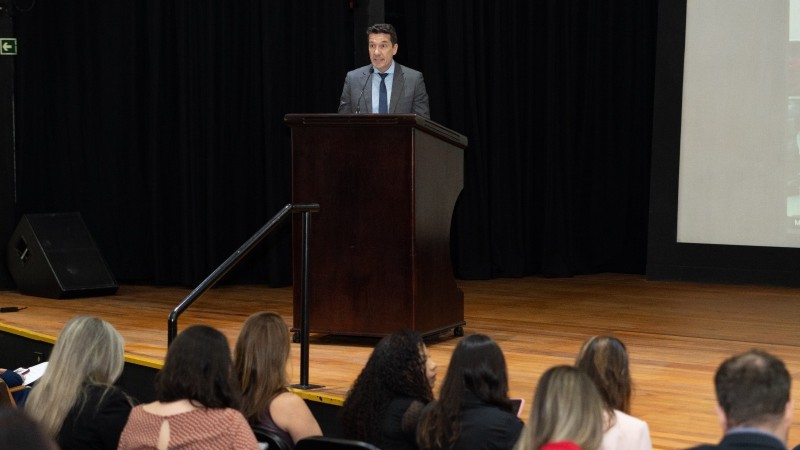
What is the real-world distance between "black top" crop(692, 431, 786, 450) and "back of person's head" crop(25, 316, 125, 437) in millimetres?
1685

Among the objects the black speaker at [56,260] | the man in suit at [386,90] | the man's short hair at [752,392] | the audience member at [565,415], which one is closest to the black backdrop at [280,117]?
the black speaker at [56,260]

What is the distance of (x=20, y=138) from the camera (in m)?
8.02

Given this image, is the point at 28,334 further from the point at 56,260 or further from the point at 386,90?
the point at 386,90

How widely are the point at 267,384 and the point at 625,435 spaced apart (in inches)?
40.0

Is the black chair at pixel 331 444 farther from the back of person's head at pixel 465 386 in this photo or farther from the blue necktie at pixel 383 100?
the blue necktie at pixel 383 100

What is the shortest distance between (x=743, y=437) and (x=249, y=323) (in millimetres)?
1496

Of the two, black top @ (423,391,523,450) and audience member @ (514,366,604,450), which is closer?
audience member @ (514,366,604,450)

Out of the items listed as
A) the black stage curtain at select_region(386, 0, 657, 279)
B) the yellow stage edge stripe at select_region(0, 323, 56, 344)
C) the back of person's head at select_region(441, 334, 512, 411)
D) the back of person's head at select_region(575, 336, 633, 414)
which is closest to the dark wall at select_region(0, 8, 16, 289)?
the yellow stage edge stripe at select_region(0, 323, 56, 344)

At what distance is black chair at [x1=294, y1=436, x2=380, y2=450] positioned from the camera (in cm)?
266

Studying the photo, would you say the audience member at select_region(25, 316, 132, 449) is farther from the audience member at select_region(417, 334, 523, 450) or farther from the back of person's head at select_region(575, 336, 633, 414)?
the back of person's head at select_region(575, 336, 633, 414)

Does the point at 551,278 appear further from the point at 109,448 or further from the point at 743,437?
the point at 743,437

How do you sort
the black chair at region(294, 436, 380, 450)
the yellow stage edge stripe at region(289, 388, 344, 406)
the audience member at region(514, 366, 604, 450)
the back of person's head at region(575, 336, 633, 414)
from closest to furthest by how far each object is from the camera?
the audience member at region(514, 366, 604, 450), the black chair at region(294, 436, 380, 450), the back of person's head at region(575, 336, 633, 414), the yellow stage edge stripe at region(289, 388, 344, 406)

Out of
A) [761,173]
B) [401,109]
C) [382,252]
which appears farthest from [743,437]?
[761,173]

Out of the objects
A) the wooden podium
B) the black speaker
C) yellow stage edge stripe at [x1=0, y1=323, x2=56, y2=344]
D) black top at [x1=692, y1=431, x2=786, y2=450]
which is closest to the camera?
black top at [x1=692, y1=431, x2=786, y2=450]
